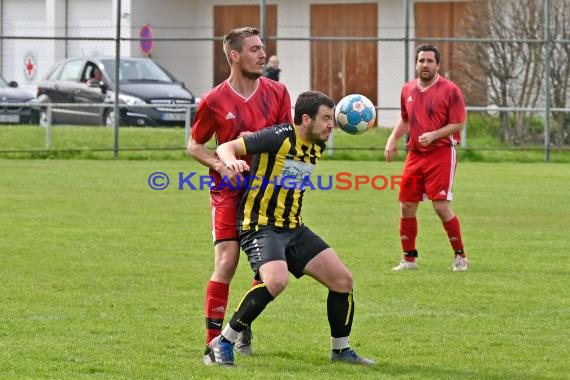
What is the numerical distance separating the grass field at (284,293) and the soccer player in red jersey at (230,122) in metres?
0.38

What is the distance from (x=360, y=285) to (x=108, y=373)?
3.62m

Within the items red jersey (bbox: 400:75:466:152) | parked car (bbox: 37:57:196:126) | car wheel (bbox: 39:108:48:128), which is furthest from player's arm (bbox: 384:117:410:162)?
car wheel (bbox: 39:108:48:128)

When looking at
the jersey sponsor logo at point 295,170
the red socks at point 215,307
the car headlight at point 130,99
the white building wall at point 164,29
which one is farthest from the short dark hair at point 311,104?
the white building wall at point 164,29

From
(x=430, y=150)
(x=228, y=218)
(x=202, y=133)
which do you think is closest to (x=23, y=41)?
(x=430, y=150)

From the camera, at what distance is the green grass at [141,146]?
76.5 ft

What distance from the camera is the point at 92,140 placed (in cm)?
2400

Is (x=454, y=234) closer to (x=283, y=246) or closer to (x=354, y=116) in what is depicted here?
(x=354, y=116)

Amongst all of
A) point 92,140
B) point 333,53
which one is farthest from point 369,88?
point 92,140

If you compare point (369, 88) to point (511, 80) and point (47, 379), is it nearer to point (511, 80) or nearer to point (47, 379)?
point (511, 80)

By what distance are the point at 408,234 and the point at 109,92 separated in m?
15.2

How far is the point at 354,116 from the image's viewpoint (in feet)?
25.4

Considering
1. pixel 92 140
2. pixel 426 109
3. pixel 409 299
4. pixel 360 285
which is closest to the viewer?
pixel 409 299

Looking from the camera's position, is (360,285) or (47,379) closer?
(47,379)

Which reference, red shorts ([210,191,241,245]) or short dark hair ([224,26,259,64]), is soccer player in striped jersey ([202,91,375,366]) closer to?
red shorts ([210,191,241,245])
